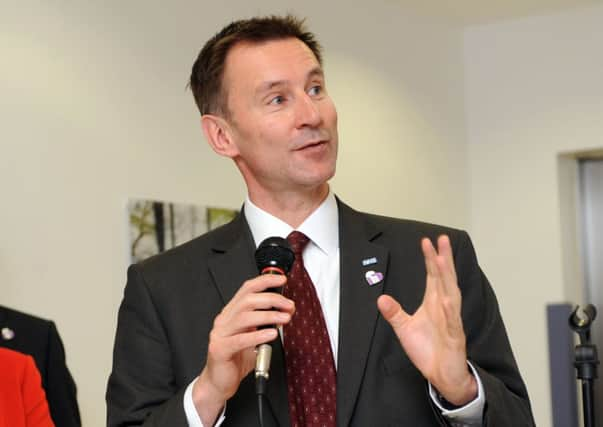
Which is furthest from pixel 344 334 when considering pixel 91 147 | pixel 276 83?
pixel 91 147

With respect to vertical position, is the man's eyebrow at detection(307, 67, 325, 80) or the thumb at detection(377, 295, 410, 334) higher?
the man's eyebrow at detection(307, 67, 325, 80)

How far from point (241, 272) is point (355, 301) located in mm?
247

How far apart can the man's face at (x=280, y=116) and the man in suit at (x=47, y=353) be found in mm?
1225

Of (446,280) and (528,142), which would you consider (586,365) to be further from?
(528,142)

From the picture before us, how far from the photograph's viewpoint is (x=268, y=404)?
201 cm

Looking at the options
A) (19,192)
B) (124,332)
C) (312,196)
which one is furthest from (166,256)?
(19,192)

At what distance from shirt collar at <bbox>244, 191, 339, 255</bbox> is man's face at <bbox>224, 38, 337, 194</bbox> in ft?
0.18

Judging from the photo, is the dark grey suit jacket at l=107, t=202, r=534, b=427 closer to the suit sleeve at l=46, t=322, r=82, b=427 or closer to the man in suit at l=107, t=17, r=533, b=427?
the man in suit at l=107, t=17, r=533, b=427

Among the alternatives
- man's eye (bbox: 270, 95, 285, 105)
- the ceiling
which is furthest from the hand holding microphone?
the ceiling

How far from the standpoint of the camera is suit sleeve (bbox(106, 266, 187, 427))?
2.04 metres

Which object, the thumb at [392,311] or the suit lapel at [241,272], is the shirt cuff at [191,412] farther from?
the thumb at [392,311]

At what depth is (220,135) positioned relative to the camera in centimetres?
245

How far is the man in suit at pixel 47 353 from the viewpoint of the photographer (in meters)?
3.27

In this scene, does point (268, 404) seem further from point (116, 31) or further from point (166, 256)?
point (116, 31)
